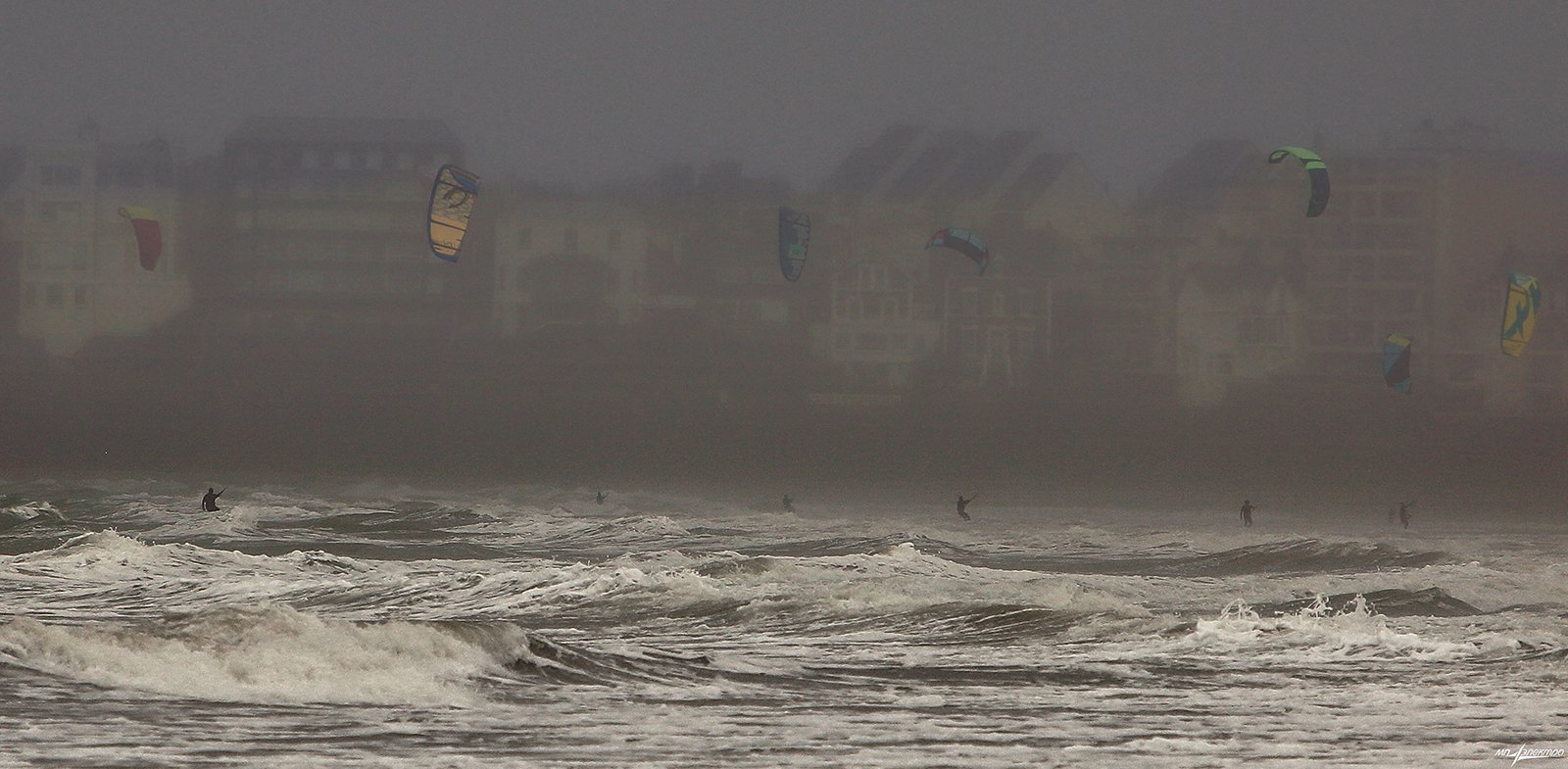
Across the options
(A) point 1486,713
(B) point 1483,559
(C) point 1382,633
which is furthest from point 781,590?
(B) point 1483,559

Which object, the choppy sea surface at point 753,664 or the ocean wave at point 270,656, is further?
the ocean wave at point 270,656

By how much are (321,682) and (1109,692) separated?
447 cm

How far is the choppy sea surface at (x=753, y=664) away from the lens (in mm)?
6852

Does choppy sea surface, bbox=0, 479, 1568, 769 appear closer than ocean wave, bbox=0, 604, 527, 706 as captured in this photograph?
Yes

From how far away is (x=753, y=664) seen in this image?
9898 mm

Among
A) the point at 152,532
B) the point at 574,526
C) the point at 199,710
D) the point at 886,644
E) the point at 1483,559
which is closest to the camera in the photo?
the point at 199,710

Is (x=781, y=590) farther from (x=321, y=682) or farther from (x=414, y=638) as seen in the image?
(x=321, y=682)

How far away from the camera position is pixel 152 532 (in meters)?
29.4

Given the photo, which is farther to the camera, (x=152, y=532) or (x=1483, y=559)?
(x=152, y=532)

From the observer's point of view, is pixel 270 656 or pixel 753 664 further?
pixel 753 664

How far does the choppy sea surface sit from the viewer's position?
6.85 m

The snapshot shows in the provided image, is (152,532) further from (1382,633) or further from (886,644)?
(1382,633)

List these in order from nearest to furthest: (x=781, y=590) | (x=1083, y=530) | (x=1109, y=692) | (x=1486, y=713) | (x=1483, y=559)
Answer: (x=1486, y=713), (x=1109, y=692), (x=781, y=590), (x=1483, y=559), (x=1083, y=530)

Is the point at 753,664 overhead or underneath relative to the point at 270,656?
underneath
